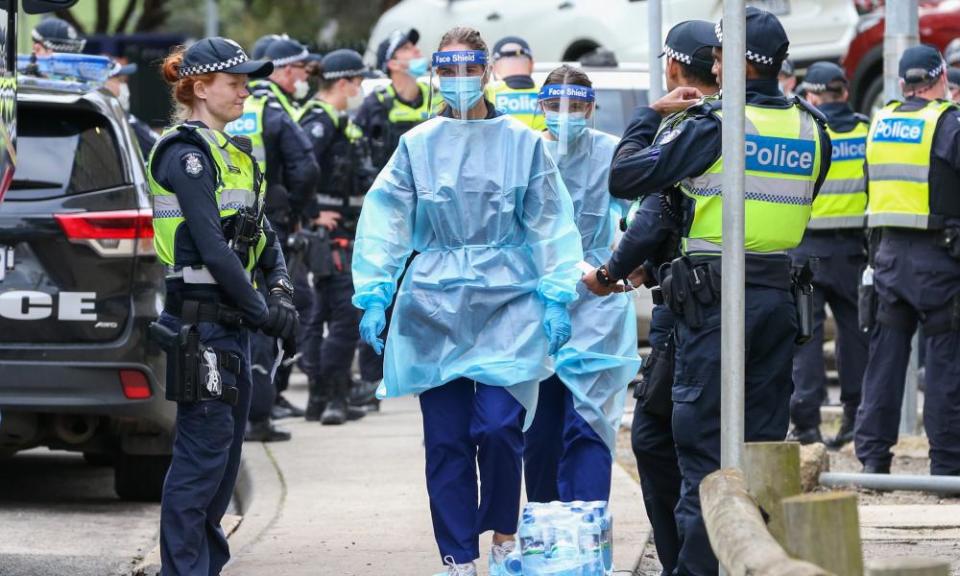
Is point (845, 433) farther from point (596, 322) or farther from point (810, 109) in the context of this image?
point (810, 109)

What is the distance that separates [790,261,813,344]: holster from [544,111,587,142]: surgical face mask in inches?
60.2

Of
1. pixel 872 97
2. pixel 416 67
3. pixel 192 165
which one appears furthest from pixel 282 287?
pixel 872 97

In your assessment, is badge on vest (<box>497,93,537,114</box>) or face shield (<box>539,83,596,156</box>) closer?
face shield (<box>539,83,596,156</box>)

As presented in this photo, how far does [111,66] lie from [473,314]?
19.7 feet

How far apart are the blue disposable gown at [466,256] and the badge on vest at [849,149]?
4.31 m

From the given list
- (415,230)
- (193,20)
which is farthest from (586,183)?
(193,20)

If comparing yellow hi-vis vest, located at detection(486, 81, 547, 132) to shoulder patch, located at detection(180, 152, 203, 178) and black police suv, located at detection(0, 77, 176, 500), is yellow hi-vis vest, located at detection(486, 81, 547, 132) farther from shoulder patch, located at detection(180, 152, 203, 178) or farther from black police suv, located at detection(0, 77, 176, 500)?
shoulder patch, located at detection(180, 152, 203, 178)

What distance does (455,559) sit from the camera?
599 cm

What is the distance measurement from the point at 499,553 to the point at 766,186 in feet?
5.12

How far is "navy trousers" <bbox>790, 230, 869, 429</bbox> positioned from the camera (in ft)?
33.0

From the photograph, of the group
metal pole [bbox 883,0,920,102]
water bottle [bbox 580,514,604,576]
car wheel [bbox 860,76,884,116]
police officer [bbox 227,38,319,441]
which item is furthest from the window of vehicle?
car wheel [bbox 860,76,884,116]

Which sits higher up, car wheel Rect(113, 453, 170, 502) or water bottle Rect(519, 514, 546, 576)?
water bottle Rect(519, 514, 546, 576)

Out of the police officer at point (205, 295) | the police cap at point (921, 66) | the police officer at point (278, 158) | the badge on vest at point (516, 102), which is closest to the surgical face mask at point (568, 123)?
the police officer at point (205, 295)

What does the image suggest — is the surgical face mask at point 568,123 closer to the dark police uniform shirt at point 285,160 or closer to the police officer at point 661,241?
the police officer at point 661,241
